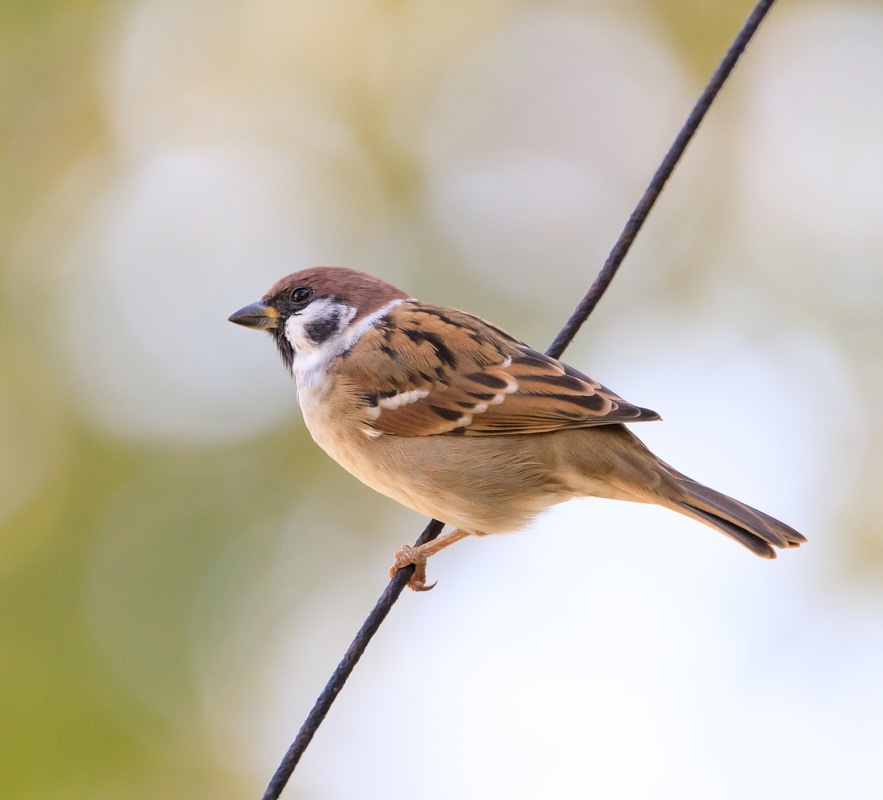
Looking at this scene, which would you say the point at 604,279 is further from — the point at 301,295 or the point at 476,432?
the point at 301,295

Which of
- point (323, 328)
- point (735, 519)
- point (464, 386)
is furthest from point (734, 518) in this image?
point (323, 328)

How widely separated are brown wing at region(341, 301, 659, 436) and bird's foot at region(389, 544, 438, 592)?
367mm

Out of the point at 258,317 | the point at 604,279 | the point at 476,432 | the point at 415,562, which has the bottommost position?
the point at 415,562

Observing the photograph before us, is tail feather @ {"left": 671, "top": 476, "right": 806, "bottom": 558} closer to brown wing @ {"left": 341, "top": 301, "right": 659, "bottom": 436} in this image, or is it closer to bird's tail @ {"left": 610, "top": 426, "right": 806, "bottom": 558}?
bird's tail @ {"left": 610, "top": 426, "right": 806, "bottom": 558}

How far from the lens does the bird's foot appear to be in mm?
3283

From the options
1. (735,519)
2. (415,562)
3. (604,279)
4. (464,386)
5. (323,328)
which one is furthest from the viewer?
(323,328)

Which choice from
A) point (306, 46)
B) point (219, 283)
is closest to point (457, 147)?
point (306, 46)

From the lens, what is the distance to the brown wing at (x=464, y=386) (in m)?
3.23

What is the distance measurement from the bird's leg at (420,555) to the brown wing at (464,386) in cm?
35

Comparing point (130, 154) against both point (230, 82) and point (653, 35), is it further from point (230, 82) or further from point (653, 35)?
point (653, 35)

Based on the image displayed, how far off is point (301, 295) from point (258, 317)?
0.18 meters

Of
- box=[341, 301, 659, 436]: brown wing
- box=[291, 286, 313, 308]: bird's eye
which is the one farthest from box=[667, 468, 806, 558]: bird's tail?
box=[291, 286, 313, 308]: bird's eye

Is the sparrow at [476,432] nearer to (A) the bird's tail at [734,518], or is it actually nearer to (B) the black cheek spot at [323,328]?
(A) the bird's tail at [734,518]

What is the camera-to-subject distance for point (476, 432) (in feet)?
10.9
